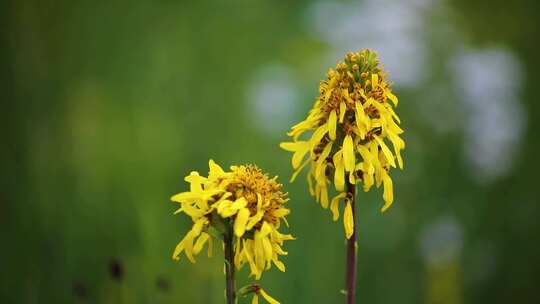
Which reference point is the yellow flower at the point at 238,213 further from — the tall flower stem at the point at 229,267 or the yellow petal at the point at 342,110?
the yellow petal at the point at 342,110

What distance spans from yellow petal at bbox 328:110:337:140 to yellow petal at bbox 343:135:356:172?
0.03 m

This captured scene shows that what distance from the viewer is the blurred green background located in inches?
120

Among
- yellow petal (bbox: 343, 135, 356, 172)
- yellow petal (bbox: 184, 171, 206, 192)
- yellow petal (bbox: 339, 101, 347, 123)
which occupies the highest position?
yellow petal (bbox: 339, 101, 347, 123)

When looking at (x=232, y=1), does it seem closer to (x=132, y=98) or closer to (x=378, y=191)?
(x=132, y=98)

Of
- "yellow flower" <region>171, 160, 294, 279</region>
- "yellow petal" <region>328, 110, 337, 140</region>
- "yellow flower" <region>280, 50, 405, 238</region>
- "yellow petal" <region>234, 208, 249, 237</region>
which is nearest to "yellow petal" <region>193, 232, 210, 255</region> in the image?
"yellow flower" <region>171, 160, 294, 279</region>

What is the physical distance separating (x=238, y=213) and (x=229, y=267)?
0.11 meters

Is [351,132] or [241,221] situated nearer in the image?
[241,221]

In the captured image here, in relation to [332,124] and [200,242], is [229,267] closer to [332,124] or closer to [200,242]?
[200,242]

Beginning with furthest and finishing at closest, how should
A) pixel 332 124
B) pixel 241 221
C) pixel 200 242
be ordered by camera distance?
pixel 332 124
pixel 200 242
pixel 241 221

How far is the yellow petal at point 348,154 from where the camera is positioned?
151 centimetres

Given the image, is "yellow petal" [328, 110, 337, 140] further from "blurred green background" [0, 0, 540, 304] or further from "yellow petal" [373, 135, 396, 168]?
"blurred green background" [0, 0, 540, 304]

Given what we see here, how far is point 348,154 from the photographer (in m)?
1.53

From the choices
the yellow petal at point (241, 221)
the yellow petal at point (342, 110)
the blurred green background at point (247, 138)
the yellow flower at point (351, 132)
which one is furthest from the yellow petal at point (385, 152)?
the blurred green background at point (247, 138)

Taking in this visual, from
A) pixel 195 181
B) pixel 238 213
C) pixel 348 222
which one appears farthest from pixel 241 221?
pixel 348 222
